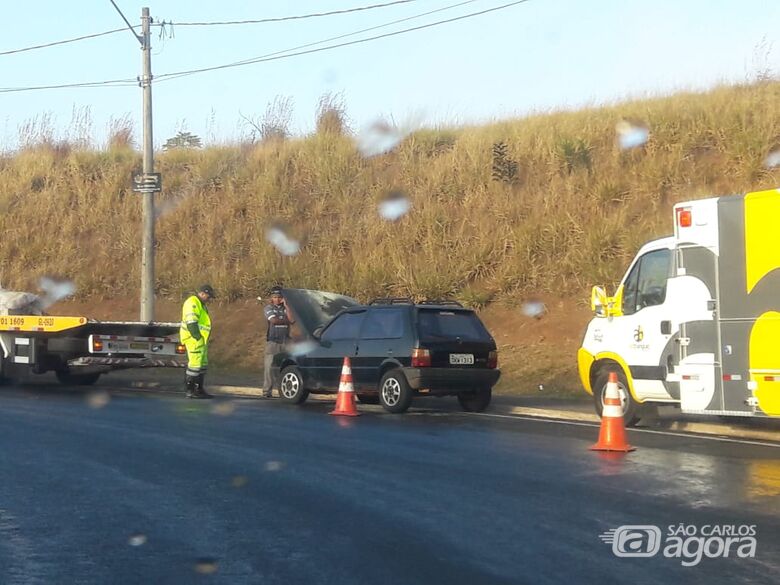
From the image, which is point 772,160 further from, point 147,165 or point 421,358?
point 147,165

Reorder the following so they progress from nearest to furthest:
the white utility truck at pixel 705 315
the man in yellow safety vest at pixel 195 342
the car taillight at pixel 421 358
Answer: the white utility truck at pixel 705 315 → the car taillight at pixel 421 358 → the man in yellow safety vest at pixel 195 342

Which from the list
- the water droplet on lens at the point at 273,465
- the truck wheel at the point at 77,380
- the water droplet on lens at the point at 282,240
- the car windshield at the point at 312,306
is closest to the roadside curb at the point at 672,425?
the car windshield at the point at 312,306

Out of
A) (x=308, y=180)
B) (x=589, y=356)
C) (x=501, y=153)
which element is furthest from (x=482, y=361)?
(x=308, y=180)

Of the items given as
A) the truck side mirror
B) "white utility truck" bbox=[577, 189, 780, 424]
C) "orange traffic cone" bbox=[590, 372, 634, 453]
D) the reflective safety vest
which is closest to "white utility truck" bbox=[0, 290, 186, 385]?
the reflective safety vest

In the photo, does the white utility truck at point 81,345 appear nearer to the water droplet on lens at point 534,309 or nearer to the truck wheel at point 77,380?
the truck wheel at point 77,380

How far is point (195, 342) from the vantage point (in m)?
19.3

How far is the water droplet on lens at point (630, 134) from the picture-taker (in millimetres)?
30125

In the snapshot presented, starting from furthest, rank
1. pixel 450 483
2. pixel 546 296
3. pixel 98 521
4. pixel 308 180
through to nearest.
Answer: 1. pixel 308 180
2. pixel 546 296
3. pixel 450 483
4. pixel 98 521

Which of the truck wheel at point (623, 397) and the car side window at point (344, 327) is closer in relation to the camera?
the truck wheel at point (623, 397)

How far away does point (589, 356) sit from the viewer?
15805 millimetres

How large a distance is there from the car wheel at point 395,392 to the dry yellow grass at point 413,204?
9.07 m

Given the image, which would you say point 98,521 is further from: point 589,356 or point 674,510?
point 589,356

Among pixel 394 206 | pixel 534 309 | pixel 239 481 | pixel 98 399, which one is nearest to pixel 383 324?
pixel 98 399

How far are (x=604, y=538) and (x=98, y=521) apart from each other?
3684 mm
